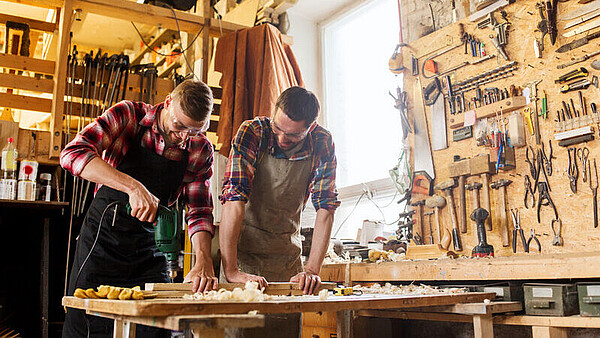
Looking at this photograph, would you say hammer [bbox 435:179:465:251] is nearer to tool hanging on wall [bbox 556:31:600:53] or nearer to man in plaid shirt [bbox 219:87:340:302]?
tool hanging on wall [bbox 556:31:600:53]

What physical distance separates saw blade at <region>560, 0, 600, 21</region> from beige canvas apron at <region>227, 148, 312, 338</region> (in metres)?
1.68

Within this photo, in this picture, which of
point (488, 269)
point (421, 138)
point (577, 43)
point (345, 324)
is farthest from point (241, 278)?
point (577, 43)

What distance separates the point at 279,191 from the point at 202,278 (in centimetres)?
69

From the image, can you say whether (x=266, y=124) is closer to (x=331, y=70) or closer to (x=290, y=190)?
(x=290, y=190)

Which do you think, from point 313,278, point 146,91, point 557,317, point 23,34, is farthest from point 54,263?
point 557,317

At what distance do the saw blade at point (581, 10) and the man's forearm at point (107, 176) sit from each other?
2.45m

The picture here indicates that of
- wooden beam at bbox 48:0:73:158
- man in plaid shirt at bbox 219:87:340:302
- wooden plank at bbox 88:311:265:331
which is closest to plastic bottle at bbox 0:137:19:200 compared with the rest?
wooden beam at bbox 48:0:73:158

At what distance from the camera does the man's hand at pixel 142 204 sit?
2.02 metres

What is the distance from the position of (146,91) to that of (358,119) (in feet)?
6.44

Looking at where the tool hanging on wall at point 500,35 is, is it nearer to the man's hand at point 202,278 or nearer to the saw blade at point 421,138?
the saw blade at point 421,138

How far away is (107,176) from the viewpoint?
80.4 inches

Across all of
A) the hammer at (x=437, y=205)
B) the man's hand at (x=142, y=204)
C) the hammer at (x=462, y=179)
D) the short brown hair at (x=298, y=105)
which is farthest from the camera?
the hammer at (x=437, y=205)

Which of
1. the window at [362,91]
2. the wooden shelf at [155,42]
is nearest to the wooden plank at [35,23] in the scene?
the wooden shelf at [155,42]

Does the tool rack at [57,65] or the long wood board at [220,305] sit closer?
the long wood board at [220,305]
